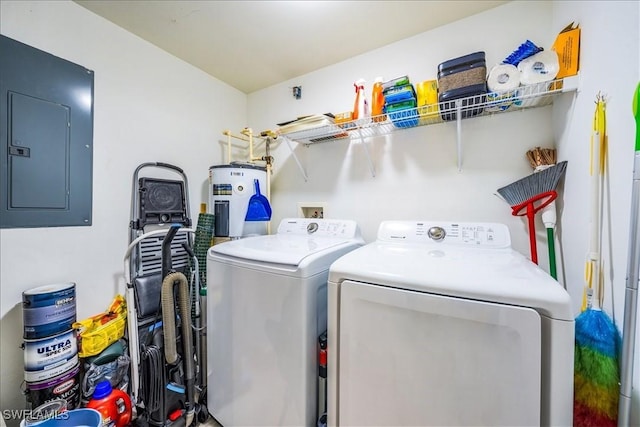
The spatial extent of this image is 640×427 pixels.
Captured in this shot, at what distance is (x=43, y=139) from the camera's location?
140 centimetres

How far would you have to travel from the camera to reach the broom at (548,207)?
1.20 m

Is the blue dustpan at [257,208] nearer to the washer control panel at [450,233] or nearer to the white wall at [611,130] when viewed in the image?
the washer control panel at [450,233]

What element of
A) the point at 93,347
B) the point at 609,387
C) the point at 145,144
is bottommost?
the point at 93,347

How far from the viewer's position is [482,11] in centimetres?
151

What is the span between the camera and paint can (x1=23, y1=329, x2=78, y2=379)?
4.10 feet

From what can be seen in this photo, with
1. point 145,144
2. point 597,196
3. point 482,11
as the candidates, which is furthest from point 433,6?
point 145,144

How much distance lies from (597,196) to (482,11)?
135 cm

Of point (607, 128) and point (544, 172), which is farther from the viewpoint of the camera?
point (544, 172)

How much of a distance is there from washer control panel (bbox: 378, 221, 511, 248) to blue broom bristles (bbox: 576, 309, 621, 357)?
1.59ft

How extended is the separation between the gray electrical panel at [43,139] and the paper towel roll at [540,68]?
2452 millimetres

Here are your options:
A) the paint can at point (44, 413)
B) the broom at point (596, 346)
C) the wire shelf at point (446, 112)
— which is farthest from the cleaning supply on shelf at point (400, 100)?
the paint can at point (44, 413)

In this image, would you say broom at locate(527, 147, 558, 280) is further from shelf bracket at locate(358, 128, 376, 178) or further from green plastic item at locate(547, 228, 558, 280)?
shelf bracket at locate(358, 128, 376, 178)

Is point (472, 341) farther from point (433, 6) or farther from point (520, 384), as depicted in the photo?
point (433, 6)

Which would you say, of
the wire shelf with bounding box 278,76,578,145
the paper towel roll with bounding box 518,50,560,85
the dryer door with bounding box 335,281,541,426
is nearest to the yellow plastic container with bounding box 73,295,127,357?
the dryer door with bounding box 335,281,541,426
